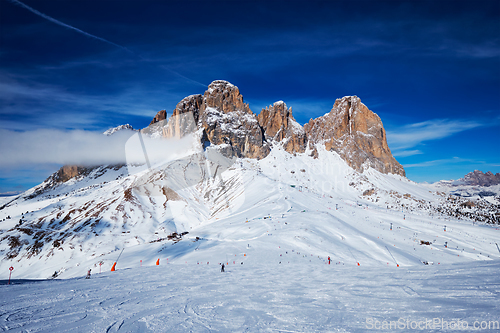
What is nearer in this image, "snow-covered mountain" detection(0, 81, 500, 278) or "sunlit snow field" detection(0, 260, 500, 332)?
"sunlit snow field" detection(0, 260, 500, 332)

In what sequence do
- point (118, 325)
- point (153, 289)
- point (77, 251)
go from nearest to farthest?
point (118, 325) → point (153, 289) → point (77, 251)

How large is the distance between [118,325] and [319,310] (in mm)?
7246

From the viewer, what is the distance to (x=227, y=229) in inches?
2185

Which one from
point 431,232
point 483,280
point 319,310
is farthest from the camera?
point 431,232

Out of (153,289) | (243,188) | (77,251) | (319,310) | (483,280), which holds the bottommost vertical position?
(77,251)

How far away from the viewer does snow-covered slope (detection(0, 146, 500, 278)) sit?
40.0 metres

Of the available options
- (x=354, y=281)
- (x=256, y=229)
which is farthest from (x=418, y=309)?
(x=256, y=229)

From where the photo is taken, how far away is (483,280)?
10688 millimetres

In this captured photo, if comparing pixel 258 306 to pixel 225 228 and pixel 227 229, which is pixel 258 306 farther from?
pixel 225 228

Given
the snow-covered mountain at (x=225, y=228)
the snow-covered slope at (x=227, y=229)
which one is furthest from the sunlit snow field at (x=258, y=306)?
the snow-covered slope at (x=227, y=229)

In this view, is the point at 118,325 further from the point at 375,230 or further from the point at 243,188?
the point at 243,188

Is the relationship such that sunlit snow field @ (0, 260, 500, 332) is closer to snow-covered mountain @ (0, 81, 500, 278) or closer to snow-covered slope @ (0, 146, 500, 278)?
snow-covered mountain @ (0, 81, 500, 278)

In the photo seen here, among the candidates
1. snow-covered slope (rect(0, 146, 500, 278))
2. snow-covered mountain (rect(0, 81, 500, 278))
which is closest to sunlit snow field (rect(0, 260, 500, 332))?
snow-covered mountain (rect(0, 81, 500, 278))

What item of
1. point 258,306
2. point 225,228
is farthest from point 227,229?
point 258,306
